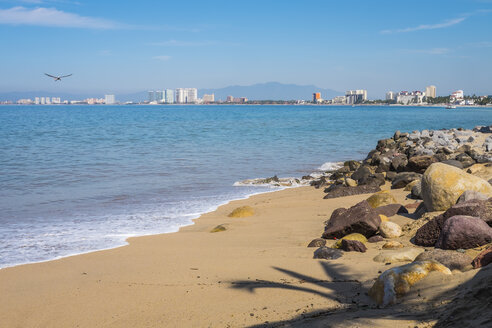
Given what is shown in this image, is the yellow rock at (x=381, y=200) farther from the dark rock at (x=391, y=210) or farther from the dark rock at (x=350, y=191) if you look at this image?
the dark rock at (x=350, y=191)

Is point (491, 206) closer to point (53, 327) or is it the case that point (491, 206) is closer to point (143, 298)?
point (143, 298)

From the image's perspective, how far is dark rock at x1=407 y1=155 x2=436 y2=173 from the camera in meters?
15.6

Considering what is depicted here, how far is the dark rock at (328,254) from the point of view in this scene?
6965mm

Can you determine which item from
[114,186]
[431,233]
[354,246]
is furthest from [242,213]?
[114,186]

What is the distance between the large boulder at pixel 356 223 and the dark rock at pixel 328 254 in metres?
1.07

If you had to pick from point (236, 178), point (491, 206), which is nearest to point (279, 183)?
point (236, 178)

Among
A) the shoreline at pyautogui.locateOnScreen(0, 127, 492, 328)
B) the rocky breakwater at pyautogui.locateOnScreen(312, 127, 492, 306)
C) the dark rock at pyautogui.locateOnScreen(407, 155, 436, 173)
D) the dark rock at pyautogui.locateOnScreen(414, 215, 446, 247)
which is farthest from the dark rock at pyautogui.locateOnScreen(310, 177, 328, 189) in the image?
the dark rock at pyautogui.locateOnScreen(414, 215, 446, 247)

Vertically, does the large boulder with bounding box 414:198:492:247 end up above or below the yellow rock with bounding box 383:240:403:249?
above

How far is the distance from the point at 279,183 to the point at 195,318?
1283 centimetres

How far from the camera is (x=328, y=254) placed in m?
7.01

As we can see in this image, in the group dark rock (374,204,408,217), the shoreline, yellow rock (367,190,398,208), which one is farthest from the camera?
yellow rock (367,190,398,208)

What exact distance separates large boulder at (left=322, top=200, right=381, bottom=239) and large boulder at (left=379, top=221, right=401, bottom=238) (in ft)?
0.30

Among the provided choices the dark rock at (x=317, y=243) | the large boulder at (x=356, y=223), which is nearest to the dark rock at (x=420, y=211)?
the large boulder at (x=356, y=223)

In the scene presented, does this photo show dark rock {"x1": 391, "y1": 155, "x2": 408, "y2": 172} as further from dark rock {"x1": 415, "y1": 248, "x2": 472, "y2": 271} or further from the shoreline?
dark rock {"x1": 415, "y1": 248, "x2": 472, "y2": 271}
